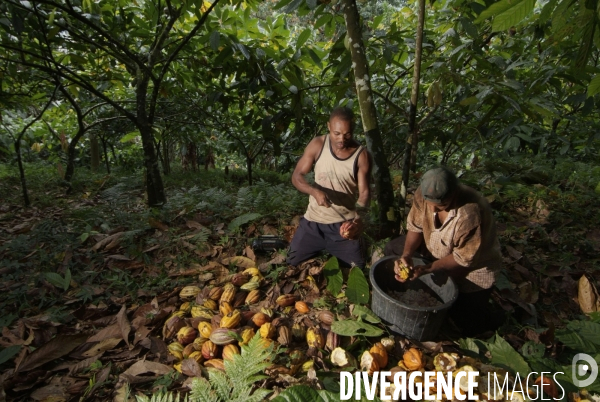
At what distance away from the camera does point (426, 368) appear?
1.52m

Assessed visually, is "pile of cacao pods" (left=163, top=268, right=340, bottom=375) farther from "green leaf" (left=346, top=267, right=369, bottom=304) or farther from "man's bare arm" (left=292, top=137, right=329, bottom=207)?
"man's bare arm" (left=292, top=137, right=329, bottom=207)

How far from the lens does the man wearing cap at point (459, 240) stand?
1.61 m

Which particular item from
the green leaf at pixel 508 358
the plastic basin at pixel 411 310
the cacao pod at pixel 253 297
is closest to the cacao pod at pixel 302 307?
the cacao pod at pixel 253 297

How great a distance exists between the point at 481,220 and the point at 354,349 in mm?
947

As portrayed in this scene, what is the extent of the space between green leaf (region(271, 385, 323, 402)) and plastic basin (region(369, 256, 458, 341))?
83 centimetres

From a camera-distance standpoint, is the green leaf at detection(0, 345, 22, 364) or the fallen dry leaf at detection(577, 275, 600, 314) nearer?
the green leaf at detection(0, 345, 22, 364)

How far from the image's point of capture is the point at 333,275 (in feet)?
7.23

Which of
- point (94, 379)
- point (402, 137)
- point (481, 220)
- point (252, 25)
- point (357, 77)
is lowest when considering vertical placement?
point (94, 379)

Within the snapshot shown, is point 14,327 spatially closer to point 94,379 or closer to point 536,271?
point 94,379

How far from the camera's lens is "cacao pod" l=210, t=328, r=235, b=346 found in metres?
1.69

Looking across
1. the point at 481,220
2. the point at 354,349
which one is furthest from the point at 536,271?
the point at 354,349

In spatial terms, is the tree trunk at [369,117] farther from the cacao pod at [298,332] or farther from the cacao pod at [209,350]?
the cacao pod at [209,350]

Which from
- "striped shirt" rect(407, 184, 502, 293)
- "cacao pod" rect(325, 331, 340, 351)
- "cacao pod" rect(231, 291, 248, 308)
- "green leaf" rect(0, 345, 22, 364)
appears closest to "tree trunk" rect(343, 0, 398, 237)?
"striped shirt" rect(407, 184, 502, 293)

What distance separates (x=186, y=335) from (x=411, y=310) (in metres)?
1.21
